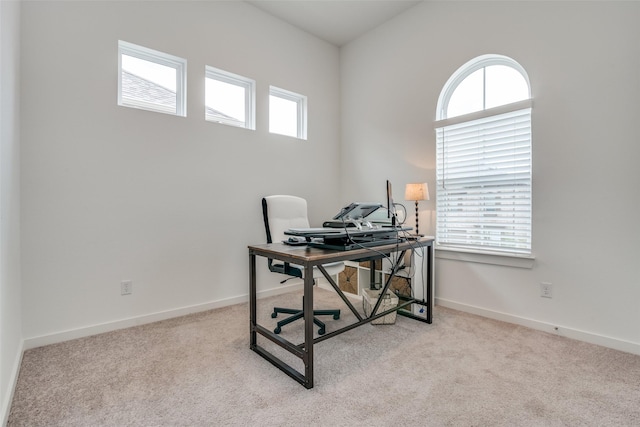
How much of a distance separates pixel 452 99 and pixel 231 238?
268cm

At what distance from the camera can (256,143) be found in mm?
3287

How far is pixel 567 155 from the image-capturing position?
2.31 meters

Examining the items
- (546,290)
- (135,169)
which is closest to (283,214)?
(135,169)

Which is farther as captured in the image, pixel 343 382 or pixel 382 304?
pixel 382 304

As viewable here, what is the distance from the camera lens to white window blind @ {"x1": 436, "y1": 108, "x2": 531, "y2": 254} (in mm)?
2568

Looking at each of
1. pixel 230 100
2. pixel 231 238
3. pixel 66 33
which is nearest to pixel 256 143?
pixel 230 100

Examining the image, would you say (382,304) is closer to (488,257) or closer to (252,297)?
(488,257)

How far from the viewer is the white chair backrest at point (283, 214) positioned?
257 cm

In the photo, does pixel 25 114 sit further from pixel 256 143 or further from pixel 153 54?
pixel 256 143

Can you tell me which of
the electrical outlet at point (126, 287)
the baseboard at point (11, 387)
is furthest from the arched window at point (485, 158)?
the baseboard at point (11, 387)

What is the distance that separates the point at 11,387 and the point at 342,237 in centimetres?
193

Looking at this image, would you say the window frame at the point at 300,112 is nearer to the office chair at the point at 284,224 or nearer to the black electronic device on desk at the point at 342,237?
the office chair at the point at 284,224

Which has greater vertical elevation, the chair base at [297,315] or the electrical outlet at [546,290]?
the electrical outlet at [546,290]

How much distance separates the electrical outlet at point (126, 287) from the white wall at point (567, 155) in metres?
2.80
